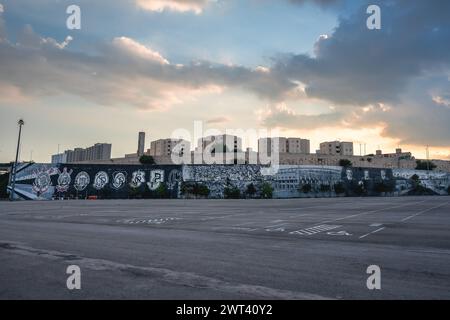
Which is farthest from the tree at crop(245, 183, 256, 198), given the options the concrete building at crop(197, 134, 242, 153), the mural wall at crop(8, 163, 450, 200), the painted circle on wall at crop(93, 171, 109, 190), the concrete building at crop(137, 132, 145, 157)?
the concrete building at crop(137, 132, 145, 157)

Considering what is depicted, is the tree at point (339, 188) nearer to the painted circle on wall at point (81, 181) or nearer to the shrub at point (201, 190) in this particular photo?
the shrub at point (201, 190)

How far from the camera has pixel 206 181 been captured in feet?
350

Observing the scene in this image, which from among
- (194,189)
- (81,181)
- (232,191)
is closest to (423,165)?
(232,191)

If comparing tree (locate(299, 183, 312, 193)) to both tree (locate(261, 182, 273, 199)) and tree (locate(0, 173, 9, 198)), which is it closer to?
tree (locate(261, 182, 273, 199))

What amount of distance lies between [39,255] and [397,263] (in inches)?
386

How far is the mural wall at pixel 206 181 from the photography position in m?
→ 90.4

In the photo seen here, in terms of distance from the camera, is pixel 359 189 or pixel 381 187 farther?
pixel 381 187

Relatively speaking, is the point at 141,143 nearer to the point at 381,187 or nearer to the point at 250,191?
the point at 250,191

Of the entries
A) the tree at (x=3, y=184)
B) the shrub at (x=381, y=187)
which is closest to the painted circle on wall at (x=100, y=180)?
the tree at (x=3, y=184)

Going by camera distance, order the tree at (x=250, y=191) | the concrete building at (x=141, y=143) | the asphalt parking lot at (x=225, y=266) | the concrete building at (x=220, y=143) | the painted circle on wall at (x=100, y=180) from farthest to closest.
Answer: the concrete building at (x=141, y=143) → the concrete building at (x=220, y=143) → the tree at (x=250, y=191) → the painted circle on wall at (x=100, y=180) → the asphalt parking lot at (x=225, y=266)

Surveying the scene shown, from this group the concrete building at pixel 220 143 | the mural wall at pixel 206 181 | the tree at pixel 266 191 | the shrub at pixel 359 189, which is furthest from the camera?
the concrete building at pixel 220 143

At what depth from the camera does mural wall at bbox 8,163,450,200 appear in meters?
90.4

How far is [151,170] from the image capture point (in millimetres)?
103562

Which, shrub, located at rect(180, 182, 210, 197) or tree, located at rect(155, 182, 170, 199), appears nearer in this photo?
tree, located at rect(155, 182, 170, 199)
